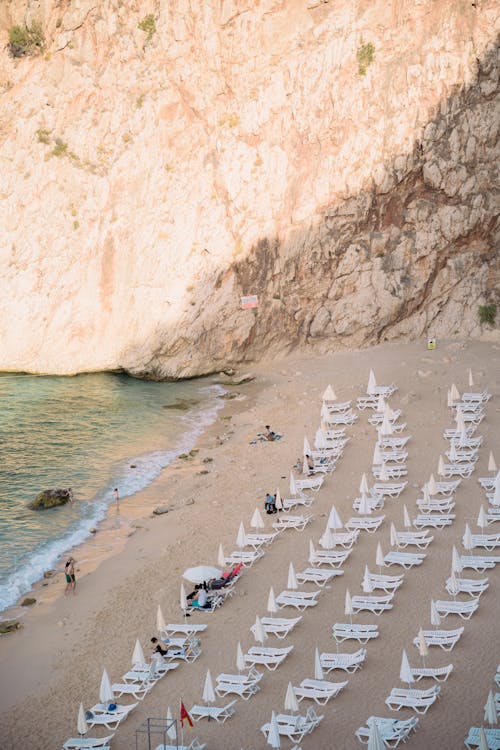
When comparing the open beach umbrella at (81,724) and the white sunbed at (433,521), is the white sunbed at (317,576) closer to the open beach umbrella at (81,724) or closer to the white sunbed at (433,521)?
the white sunbed at (433,521)

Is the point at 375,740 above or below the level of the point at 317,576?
above

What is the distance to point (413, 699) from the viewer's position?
51.9 ft

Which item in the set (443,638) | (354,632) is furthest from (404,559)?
(443,638)

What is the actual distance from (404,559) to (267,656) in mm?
5964

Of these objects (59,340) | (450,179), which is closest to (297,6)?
(450,179)

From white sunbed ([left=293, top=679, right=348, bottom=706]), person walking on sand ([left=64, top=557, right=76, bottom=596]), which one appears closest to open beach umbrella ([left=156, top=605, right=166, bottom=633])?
white sunbed ([left=293, top=679, right=348, bottom=706])

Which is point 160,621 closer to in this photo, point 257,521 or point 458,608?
point 257,521

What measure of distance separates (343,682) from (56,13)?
175 feet

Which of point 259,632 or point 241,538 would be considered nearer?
point 259,632

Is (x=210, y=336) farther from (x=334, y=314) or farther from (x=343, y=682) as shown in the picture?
(x=343, y=682)

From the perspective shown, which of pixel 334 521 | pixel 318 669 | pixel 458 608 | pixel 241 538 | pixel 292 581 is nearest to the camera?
pixel 318 669

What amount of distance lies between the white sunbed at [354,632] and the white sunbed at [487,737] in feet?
14.6

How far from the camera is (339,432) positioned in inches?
1314

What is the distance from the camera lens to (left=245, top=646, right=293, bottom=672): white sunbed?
18.0 meters
